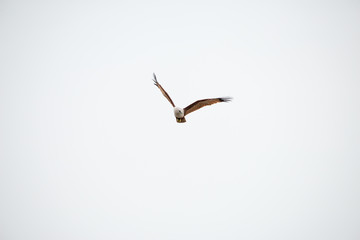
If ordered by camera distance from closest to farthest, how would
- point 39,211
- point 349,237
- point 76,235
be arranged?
point 349,237
point 76,235
point 39,211

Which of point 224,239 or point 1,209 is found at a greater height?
point 1,209

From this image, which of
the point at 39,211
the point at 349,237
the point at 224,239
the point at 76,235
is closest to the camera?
the point at 349,237

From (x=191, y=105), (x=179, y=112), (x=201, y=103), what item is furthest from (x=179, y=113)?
(x=201, y=103)

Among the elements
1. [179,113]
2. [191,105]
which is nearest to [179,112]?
[179,113]

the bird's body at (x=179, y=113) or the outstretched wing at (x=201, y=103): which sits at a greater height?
the outstretched wing at (x=201, y=103)

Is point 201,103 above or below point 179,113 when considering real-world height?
above

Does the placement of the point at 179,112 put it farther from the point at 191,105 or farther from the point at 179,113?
the point at 191,105

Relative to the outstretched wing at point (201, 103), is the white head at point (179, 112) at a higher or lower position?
lower

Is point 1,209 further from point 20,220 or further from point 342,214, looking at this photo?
point 342,214

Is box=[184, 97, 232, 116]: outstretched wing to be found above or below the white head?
above

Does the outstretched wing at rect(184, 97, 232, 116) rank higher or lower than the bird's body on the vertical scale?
higher

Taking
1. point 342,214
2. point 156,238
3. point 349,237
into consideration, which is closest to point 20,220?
point 156,238
